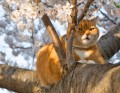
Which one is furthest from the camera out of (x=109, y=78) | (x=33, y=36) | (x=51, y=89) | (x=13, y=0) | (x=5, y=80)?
(x=33, y=36)

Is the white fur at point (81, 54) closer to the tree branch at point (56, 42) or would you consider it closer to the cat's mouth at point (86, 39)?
the cat's mouth at point (86, 39)

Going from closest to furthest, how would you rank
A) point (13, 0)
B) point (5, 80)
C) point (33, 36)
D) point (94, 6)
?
point (13, 0) < point (94, 6) < point (5, 80) < point (33, 36)

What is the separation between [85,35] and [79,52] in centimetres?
15

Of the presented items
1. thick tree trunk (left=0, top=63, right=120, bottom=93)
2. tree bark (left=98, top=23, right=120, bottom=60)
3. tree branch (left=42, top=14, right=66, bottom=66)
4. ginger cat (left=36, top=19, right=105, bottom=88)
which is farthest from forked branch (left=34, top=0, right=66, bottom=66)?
tree bark (left=98, top=23, right=120, bottom=60)

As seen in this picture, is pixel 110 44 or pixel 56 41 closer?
pixel 56 41

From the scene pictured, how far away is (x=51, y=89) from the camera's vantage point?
2.07 metres

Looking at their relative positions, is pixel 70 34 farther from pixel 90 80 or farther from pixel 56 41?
Answer: pixel 90 80

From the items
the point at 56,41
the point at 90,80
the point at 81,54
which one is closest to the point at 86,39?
the point at 81,54

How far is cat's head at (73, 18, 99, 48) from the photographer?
2.30m

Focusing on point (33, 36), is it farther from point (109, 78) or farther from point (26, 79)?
point (109, 78)

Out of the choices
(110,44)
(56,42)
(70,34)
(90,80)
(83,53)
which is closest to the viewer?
(90,80)

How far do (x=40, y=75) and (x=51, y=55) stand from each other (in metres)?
0.29

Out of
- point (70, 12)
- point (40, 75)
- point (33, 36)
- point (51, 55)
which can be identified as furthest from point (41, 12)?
point (33, 36)

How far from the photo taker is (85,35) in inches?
91.1
